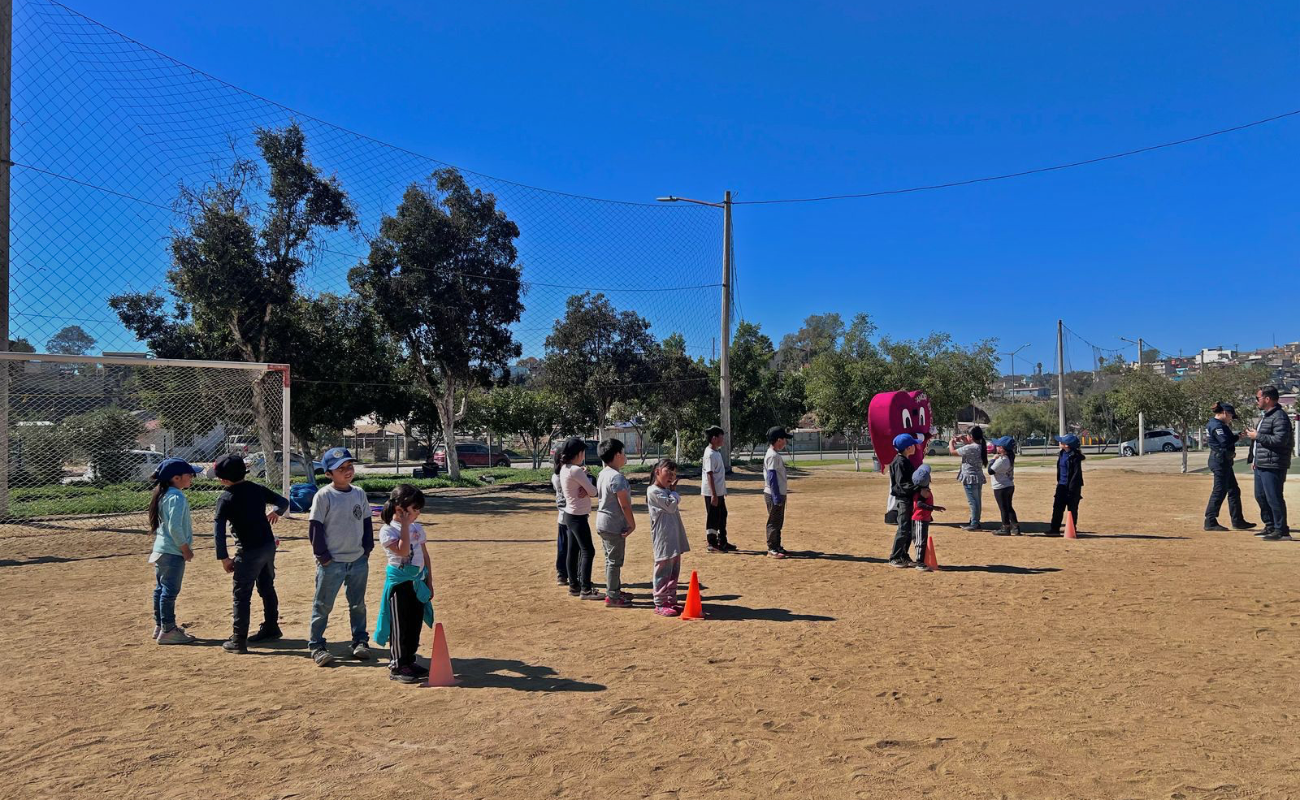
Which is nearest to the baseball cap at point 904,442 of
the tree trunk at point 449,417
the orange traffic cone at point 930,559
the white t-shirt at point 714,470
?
the orange traffic cone at point 930,559

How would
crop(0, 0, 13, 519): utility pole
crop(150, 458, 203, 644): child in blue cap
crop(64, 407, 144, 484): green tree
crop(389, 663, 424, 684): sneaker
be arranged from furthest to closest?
crop(64, 407, 144, 484): green tree
crop(0, 0, 13, 519): utility pole
crop(150, 458, 203, 644): child in blue cap
crop(389, 663, 424, 684): sneaker

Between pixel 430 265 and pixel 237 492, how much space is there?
59.1 feet

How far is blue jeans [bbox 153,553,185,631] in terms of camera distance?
21.4ft

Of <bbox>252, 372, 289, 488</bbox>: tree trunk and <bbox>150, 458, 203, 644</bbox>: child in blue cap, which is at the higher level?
<bbox>252, 372, 289, 488</bbox>: tree trunk

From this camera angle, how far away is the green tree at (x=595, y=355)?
30266mm

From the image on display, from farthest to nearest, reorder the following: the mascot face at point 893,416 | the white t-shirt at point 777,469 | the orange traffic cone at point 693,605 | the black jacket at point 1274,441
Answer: the mascot face at point 893,416
the black jacket at point 1274,441
the white t-shirt at point 777,469
the orange traffic cone at point 693,605

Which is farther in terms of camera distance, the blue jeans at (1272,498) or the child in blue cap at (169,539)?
the blue jeans at (1272,498)

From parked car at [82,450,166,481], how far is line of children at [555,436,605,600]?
1434cm

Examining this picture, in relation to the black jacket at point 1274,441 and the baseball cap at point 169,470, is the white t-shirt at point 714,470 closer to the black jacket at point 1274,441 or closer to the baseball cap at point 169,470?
the baseball cap at point 169,470

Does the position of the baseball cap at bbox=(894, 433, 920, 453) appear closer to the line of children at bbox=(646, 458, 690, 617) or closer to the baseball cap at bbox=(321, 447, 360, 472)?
the line of children at bbox=(646, 458, 690, 617)

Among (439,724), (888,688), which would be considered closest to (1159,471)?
(888,688)

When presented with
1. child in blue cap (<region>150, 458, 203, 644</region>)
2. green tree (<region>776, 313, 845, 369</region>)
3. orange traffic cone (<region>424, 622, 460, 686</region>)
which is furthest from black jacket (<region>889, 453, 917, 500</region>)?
green tree (<region>776, 313, 845, 369</region>)

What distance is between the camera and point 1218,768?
3941 mm

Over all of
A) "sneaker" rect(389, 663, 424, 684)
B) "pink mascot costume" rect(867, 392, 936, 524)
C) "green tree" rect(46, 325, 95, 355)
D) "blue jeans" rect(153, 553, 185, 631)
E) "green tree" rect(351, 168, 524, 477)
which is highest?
"green tree" rect(351, 168, 524, 477)
